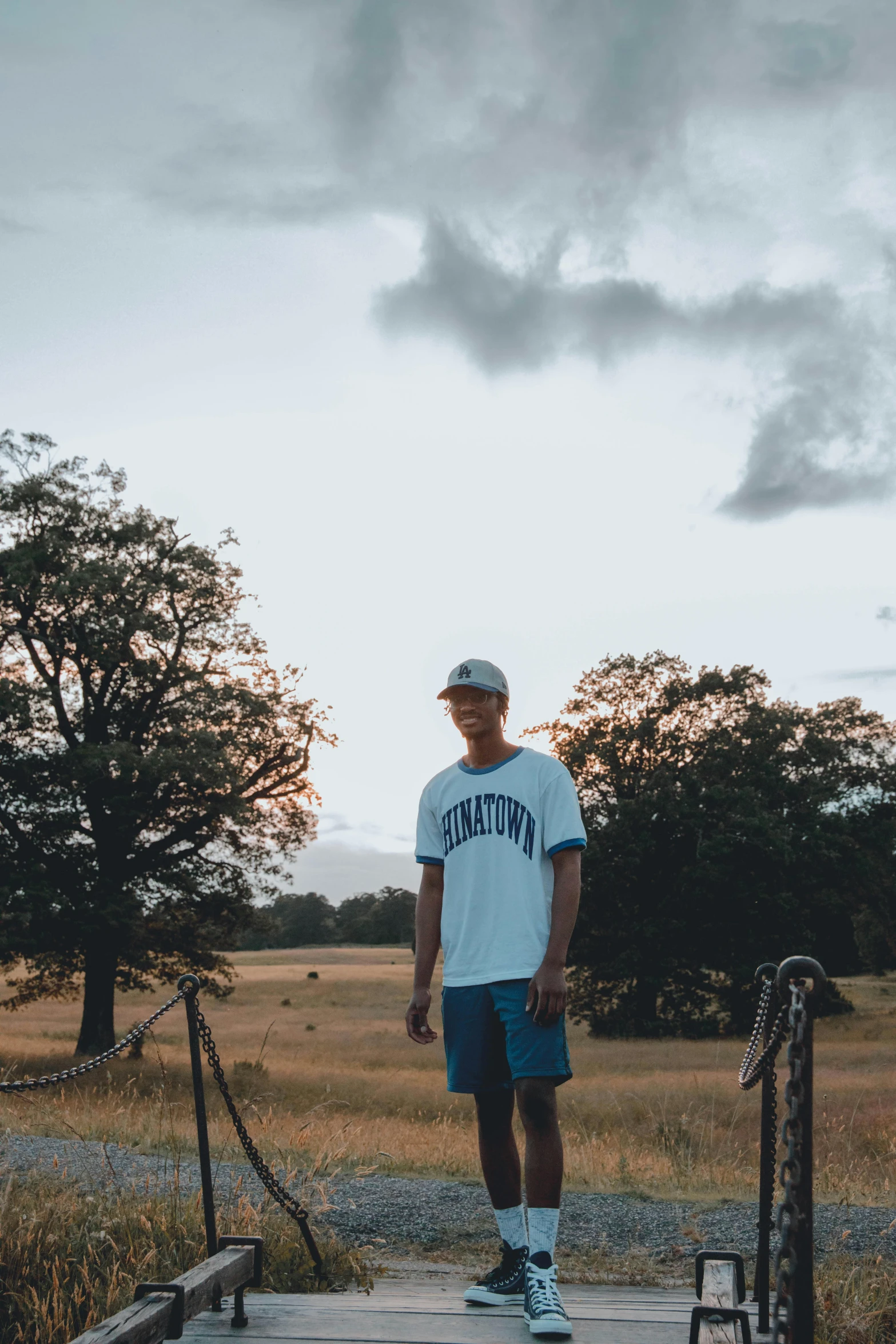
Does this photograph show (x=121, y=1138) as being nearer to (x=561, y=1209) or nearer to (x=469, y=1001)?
(x=561, y=1209)

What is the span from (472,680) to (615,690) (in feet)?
108

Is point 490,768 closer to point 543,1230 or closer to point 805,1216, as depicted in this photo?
point 543,1230

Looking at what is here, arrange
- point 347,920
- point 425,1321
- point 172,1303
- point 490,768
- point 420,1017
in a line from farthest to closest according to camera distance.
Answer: point 347,920 < point 420,1017 < point 490,768 < point 425,1321 < point 172,1303

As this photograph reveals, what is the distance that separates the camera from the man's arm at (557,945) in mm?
3758

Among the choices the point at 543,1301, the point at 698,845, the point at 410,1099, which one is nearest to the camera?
the point at 543,1301

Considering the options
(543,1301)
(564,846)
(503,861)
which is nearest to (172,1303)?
(543,1301)

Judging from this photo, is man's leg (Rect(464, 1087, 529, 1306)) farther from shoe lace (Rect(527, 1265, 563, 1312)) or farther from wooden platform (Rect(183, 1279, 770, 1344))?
shoe lace (Rect(527, 1265, 563, 1312))

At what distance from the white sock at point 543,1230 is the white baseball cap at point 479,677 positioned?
1.94 meters

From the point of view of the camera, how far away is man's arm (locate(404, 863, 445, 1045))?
14.4 ft

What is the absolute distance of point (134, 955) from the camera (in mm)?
23141

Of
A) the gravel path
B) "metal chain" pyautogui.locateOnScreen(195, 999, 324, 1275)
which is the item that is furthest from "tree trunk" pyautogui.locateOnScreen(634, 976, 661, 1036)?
"metal chain" pyautogui.locateOnScreen(195, 999, 324, 1275)

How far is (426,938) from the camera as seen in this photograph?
4.46 metres

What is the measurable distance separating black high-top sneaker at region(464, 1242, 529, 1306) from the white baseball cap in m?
2.09

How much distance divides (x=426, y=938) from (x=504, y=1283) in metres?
1.30
